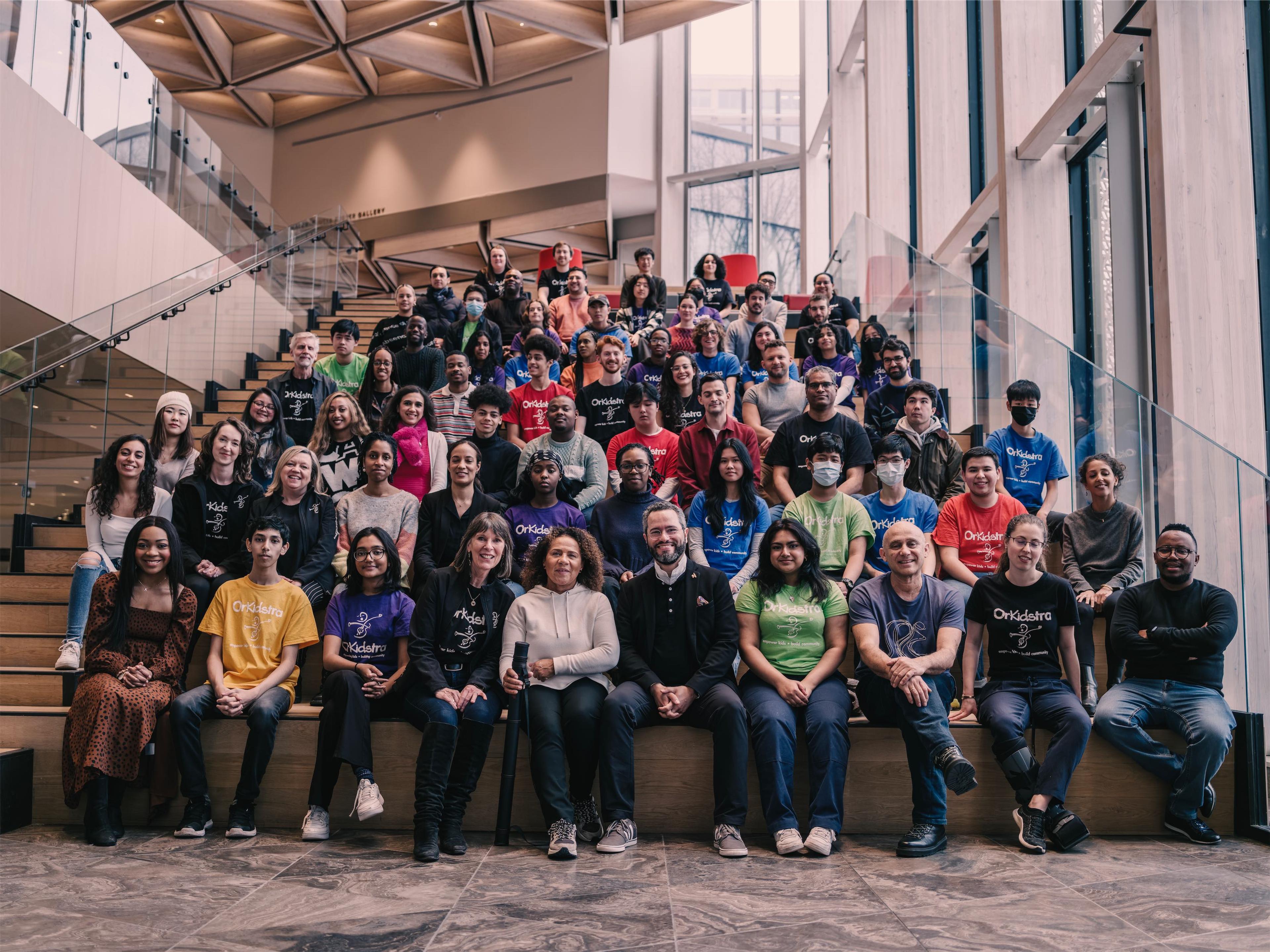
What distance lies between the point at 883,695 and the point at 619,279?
18.3 m

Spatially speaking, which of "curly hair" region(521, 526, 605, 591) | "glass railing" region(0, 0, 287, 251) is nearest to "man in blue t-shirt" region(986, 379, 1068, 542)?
"curly hair" region(521, 526, 605, 591)

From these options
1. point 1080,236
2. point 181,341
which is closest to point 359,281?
point 181,341

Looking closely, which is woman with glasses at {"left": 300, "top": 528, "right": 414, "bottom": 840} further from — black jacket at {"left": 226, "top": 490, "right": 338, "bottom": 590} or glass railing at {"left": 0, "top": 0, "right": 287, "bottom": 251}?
glass railing at {"left": 0, "top": 0, "right": 287, "bottom": 251}

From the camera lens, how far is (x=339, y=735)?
4477 millimetres

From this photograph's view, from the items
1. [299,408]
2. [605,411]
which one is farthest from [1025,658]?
[299,408]

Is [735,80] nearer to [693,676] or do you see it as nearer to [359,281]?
[359,281]

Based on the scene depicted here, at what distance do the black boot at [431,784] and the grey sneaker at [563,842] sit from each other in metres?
0.42

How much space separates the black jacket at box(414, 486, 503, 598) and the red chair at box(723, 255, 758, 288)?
1150cm

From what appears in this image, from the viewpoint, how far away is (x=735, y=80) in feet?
67.4

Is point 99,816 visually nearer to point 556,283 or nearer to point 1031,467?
point 1031,467

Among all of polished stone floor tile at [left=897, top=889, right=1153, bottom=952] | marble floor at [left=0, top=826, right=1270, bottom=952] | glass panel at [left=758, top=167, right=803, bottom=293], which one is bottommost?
marble floor at [left=0, top=826, right=1270, bottom=952]

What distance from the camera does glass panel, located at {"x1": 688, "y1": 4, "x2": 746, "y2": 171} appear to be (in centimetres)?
2048

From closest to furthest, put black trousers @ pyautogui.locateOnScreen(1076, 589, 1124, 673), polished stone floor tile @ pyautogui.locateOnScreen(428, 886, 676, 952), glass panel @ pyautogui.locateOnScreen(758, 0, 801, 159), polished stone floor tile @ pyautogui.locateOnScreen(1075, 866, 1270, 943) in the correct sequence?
polished stone floor tile @ pyautogui.locateOnScreen(428, 886, 676, 952) < polished stone floor tile @ pyautogui.locateOnScreen(1075, 866, 1270, 943) < black trousers @ pyautogui.locateOnScreen(1076, 589, 1124, 673) < glass panel @ pyautogui.locateOnScreen(758, 0, 801, 159)

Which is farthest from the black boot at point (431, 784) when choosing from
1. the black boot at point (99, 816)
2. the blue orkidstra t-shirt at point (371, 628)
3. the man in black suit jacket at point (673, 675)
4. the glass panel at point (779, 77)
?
the glass panel at point (779, 77)
